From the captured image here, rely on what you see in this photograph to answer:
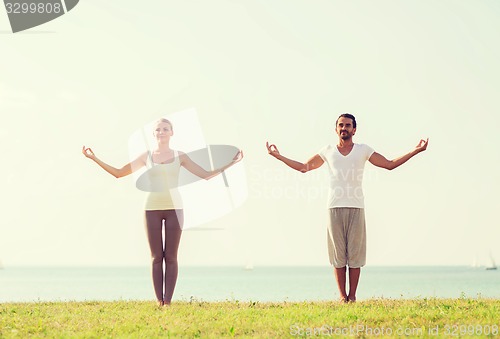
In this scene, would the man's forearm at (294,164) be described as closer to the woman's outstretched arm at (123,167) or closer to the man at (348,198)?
the man at (348,198)

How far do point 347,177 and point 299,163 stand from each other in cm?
87

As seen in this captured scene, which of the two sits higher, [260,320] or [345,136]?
[345,136]

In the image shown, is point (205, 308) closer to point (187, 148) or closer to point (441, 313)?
point (187, 148)

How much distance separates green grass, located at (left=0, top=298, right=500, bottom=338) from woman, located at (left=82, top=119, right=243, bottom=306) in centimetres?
48

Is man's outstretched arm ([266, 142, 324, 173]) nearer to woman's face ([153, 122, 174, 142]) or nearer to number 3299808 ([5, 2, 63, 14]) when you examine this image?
woman's face ([153, 122, 174, 142])

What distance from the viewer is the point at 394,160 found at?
441 inches

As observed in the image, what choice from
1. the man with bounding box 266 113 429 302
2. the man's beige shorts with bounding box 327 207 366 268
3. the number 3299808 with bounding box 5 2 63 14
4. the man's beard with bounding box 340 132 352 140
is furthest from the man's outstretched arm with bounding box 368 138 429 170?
the number 3299808 with bounding box 5 2 63 14

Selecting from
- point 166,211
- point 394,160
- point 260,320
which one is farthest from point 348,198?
point 166,211

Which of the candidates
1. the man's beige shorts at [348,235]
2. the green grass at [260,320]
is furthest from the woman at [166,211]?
the man's beige shorts at [348,235]

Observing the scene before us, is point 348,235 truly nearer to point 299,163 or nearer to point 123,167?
point 299,163

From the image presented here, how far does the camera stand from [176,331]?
8.62 metres

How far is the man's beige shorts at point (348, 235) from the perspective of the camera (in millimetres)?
11031

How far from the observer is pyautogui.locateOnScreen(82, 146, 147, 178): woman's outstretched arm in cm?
1153

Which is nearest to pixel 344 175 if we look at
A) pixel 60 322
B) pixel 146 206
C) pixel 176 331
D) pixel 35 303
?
pixel 146 206
